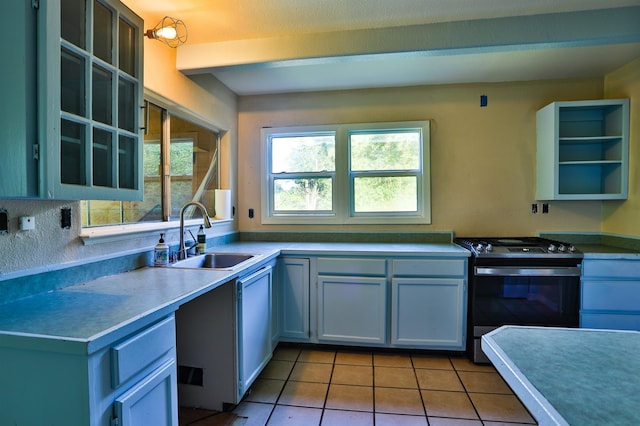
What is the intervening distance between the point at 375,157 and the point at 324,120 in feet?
2.13

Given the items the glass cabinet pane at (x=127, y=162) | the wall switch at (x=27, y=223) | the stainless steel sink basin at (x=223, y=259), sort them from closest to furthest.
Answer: the wall switch at (x=27, y=223), the glass cabinet pane at (x=127, y=162), the stainless steel sink basin at (x=223, y=259)

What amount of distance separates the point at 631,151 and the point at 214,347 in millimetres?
3617


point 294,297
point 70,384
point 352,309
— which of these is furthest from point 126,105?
point 352,309

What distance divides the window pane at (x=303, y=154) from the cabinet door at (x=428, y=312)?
143cm

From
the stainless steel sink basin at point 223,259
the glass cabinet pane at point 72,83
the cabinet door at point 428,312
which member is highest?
the glass cabinet pane at point 72,83

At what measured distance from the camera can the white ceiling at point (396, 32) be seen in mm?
1937

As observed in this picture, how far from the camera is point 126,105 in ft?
5.12

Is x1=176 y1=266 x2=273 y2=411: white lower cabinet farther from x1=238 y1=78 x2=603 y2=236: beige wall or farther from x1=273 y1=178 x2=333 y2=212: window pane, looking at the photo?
x1=238 y1=78 x2=603 y2=236: beige wall

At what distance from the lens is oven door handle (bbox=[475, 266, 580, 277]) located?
2.52 metres

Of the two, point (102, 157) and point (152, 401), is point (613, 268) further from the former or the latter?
point (102, 157)

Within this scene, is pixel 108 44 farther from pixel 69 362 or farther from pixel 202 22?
pixel 69 362

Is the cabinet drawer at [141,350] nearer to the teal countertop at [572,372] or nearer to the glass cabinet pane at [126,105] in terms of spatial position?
the glass cabinet pane at [126,105]

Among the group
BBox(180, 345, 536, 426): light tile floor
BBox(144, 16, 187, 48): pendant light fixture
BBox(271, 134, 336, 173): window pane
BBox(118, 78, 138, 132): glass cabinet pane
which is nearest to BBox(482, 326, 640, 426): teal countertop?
BBox(180, 345, 536, 426): light tile floor

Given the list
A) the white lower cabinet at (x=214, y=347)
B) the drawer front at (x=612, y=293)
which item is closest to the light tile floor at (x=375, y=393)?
the white lower cabinet at (x=214, y=347)
